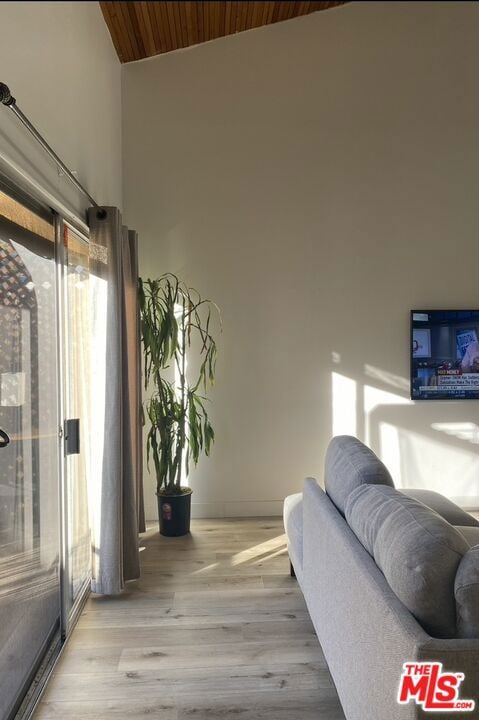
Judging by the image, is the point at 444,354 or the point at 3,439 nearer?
the point at 3,439

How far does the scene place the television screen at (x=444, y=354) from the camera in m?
4.23

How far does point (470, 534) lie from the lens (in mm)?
2459

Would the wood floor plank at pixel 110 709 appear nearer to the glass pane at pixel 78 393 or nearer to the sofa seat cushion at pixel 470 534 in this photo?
the glass pane at pixel 78 393

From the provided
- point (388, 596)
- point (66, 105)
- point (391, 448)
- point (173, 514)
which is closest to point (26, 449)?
point (388, 596)

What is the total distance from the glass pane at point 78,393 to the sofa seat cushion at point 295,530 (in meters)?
1.11

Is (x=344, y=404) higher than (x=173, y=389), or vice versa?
(x=173, y=389)

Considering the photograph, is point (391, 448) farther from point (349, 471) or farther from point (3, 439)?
point (3, 439)

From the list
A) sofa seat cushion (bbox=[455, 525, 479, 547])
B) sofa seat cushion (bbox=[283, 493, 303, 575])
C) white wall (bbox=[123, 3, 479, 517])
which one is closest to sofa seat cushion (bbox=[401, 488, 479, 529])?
sofa seat cushion (bbox=[455, 525, 479, 547])

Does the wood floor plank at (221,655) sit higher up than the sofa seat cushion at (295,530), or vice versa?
the sofa seat cushion at (295,530)

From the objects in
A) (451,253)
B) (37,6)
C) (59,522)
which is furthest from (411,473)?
(37,6)

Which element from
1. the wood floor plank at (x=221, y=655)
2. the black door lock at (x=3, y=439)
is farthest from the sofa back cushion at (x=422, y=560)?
the black door lock at (x=3, y=439)

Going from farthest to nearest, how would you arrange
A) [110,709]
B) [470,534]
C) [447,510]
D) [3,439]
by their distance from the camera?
[447,510], [470,534], [110,709], [3,439]

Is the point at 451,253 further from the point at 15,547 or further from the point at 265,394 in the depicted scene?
the point at 15,547

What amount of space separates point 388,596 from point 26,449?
144 centimetres
